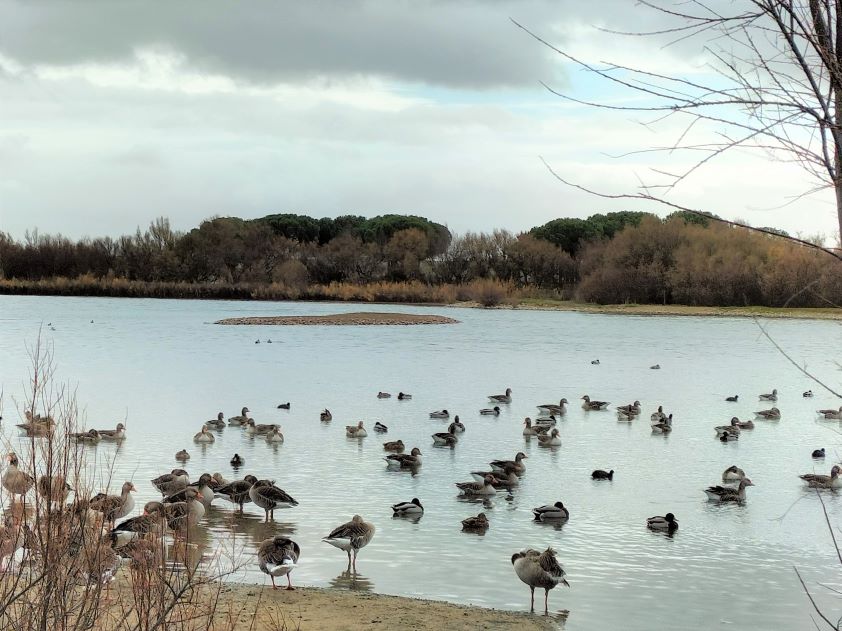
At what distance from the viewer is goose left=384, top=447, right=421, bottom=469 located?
17.1 metres

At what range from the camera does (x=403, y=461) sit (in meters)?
17.2

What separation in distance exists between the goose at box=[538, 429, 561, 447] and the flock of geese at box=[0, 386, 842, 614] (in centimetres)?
2

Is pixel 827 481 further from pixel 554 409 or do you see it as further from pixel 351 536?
pixel 554 409

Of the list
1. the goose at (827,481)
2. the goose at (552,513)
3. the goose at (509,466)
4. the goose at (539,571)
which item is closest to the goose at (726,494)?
the goose at (827,481)

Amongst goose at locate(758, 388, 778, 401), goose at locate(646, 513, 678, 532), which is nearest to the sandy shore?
goose at locate(758, 388, 778, 401)

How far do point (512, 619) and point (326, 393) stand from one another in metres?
20.3

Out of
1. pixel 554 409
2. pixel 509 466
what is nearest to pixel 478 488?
pixel 509 466

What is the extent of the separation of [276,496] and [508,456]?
7442 millimetres

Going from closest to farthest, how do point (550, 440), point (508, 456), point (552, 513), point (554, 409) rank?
point (552, 513), point (508, 456), point (550, 440), point (554, 409)

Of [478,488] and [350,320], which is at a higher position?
[350,320]

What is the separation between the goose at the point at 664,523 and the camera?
1292 cm

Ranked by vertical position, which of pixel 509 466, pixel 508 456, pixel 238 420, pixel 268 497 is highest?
pixel 268 497

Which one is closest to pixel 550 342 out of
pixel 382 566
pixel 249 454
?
pixel 249 454

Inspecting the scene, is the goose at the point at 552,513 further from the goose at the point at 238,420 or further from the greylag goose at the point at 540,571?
the goose at the point at 238,420
